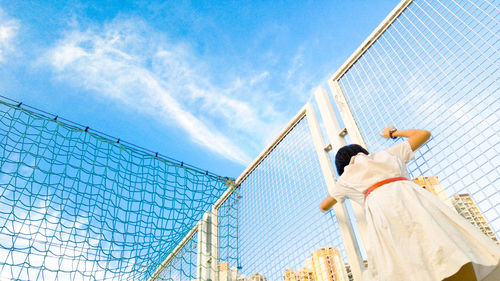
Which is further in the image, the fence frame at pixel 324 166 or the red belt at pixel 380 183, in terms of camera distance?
the fence frame at pixel 324 166

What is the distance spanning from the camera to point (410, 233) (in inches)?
32.9

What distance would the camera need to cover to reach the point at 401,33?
5.56 ft

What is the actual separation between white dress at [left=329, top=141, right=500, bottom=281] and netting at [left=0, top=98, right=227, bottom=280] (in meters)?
2.23

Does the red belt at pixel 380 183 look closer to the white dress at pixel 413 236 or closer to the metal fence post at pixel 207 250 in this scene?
the white dress at pixel 413 236

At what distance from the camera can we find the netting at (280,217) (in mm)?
1843

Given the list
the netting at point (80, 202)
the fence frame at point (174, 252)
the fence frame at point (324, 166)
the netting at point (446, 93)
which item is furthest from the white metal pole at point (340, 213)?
the fence frame at point (174, 252)

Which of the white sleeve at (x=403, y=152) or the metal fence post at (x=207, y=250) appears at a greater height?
the metal fence post at (x=207, y=250)

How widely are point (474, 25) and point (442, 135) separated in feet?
1.64

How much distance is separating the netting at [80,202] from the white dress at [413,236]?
2.23 m

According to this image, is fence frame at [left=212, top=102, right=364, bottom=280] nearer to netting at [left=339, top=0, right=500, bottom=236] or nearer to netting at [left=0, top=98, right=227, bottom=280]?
netting at [left=339, top=0, right=500, bottom=236]

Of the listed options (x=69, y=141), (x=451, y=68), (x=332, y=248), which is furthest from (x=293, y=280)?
(x=69, y=141)

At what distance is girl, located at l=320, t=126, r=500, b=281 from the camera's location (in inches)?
29.2

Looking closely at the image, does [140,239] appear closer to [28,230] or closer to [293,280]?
[28,230]

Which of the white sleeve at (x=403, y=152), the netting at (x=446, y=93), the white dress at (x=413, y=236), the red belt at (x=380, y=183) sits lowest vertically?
the white dress at (x=413, y=236)
